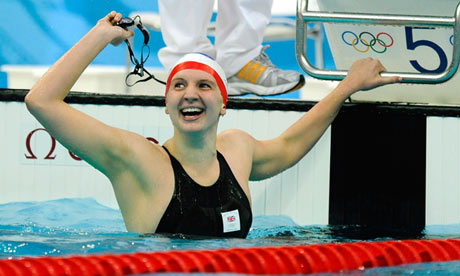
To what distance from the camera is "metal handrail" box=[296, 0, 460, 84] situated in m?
2.87

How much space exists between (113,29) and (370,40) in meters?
1.26

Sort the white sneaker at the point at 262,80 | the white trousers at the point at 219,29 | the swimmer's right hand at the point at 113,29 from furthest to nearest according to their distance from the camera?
1. the white sneaker at the point at 262,80
2. the white trousers at the point at 219,29
3. the swimmer's right hand at the point at 113,29

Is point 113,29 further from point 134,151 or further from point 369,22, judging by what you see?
point 369,22

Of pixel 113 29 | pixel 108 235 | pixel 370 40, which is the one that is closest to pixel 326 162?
pixel 370 40

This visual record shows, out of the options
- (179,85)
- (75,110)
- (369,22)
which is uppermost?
(369,22)

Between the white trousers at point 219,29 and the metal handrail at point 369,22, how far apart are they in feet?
1.56

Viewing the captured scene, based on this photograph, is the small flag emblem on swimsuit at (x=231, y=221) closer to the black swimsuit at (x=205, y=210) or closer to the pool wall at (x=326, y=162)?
the black swimsuit at (x=205, y=210)

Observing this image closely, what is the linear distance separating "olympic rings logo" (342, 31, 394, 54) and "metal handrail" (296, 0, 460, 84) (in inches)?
11.8

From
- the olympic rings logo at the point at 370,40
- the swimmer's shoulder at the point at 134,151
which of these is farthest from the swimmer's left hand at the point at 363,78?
the swimmer's shoulder at the point at 134,151

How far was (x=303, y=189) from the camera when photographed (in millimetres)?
3510

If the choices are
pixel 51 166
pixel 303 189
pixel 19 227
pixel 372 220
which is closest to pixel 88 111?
pixel 51 166

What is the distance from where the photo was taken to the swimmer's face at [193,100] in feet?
8.57

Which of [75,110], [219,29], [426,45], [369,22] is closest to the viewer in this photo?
[75,110]

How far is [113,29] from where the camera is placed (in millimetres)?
2545
